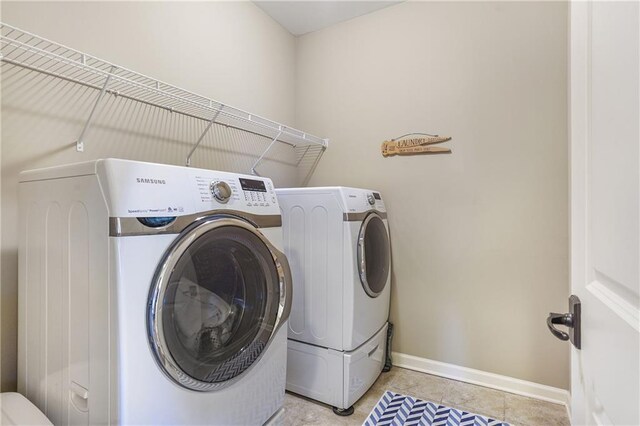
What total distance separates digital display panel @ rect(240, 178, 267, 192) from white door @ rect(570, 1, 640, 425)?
39.1 inches

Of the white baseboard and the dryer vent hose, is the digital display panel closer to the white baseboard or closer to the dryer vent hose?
the dryer vent hose

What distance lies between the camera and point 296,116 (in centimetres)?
278

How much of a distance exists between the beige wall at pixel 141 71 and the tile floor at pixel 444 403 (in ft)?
4.22

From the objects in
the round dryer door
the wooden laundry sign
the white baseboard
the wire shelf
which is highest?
the wire shelf

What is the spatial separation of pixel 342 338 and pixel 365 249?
0.50 meters

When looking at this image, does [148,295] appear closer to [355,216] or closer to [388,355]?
[355,216]

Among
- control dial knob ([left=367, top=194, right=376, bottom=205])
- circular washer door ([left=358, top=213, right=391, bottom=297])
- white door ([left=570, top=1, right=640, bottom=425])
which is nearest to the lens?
white door ([left=570, top=1, right=640, bottom=425])

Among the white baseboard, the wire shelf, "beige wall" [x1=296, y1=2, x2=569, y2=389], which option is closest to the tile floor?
the white baseboard

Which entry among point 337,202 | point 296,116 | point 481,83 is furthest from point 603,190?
point 296,116

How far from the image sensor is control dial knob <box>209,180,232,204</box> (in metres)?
1.08

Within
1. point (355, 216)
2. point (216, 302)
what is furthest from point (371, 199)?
point (216, 302)

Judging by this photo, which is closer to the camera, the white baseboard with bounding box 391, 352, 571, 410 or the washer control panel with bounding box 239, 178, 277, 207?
the washer control panel with bounding box 239, 178, 277, 207

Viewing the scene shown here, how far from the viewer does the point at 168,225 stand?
3.04 ft

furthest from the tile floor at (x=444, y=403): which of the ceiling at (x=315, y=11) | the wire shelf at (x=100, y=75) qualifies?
the ceiling at (x=315, y=11)
